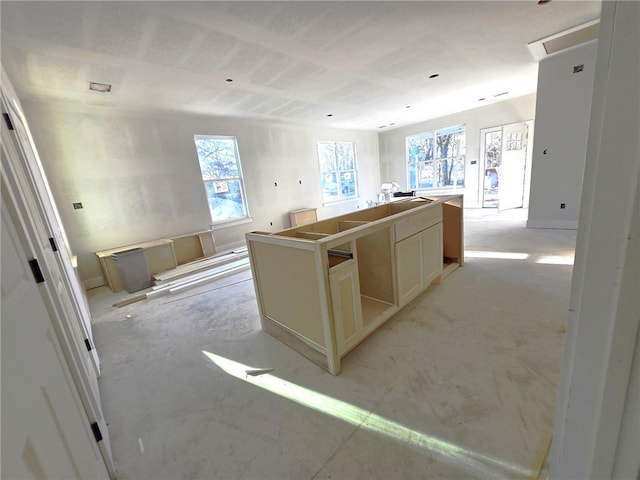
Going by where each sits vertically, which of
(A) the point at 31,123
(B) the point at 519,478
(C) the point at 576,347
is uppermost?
(A) the point at 31,123

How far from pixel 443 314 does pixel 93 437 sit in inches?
98.0

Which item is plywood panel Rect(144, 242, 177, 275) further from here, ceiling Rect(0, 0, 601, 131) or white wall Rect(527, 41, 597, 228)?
white wall Rect(527, 41, 597, 228)

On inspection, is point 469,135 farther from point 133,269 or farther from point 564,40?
point 133,269

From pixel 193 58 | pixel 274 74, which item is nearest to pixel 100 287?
pixel 193 58

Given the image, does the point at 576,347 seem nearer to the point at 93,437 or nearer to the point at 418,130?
the point at 93,437

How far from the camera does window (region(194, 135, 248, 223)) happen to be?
213 inches

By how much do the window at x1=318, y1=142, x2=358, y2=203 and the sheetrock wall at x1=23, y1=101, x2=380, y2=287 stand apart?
157 cm

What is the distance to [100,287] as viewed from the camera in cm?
412

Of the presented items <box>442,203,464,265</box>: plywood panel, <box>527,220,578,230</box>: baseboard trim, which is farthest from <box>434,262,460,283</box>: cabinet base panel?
<box>527,220,578,230</box>: baseboard trim

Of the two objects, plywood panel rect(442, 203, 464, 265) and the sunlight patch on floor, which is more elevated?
plywood panel rect(442, 203, 464, 265)

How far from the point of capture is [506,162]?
7.14 m

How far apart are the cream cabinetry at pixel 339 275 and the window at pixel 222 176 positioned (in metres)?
3.89

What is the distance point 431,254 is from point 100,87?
4.67 meters

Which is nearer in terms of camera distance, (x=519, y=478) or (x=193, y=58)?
(x=519, y=478)
